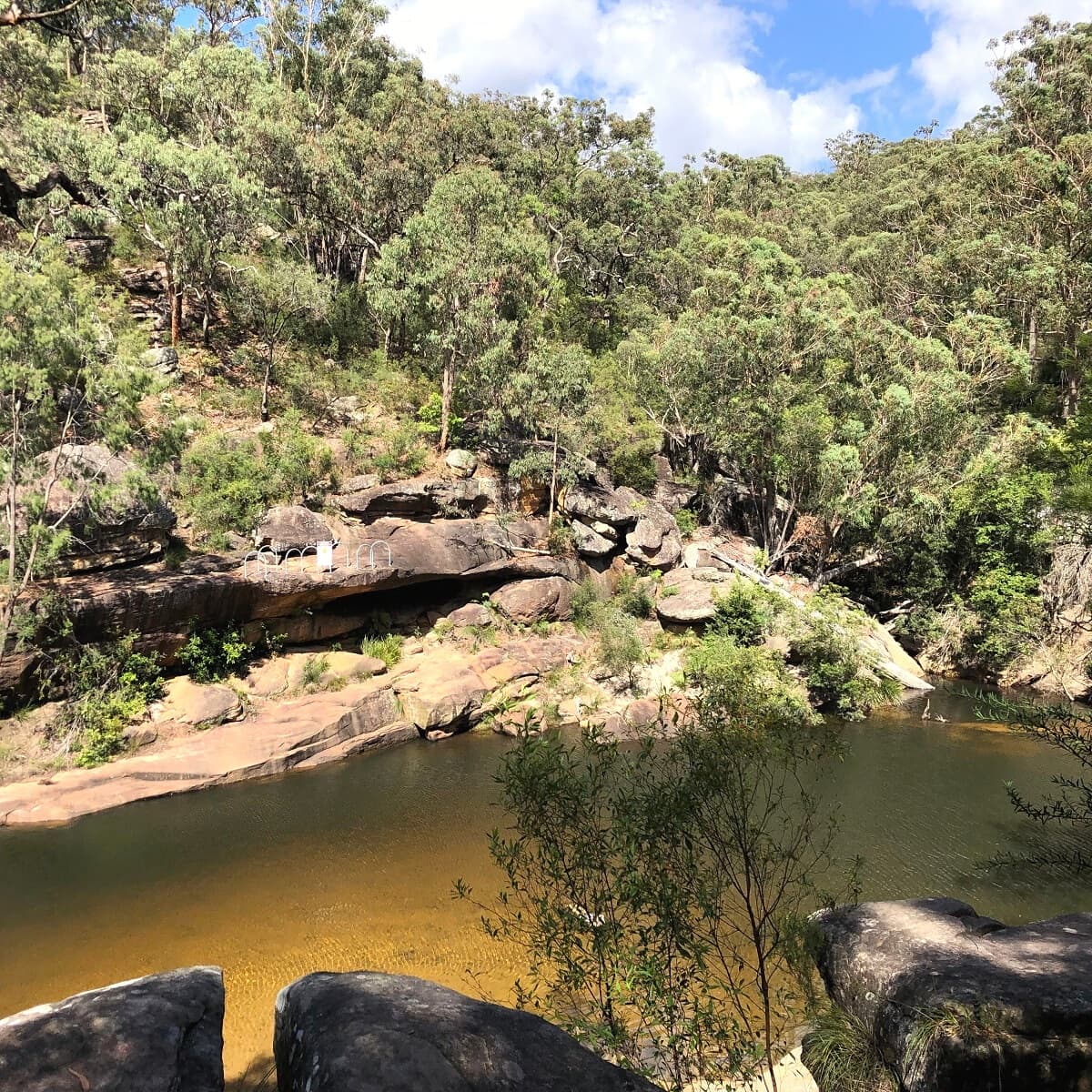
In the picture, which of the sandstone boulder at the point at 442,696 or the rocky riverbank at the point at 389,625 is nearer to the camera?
the rocky riverbank at the point at 389,625

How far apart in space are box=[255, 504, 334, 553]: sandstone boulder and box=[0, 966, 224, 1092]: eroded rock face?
16.7m

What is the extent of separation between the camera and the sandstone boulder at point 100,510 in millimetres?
15766

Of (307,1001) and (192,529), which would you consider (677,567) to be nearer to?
(192,529)

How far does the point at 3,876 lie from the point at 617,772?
483 inches

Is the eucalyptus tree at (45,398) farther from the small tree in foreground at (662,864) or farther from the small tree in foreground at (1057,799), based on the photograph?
the small tree in foreground at (1057,799)

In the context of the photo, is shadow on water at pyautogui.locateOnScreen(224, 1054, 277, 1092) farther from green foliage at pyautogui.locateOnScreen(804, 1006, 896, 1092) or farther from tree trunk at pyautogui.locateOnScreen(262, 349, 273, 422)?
tree trunk at pyautogui.locateOnScreen(262, 349, 273, 422)

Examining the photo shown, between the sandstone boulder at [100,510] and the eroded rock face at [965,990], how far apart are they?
16942 mm

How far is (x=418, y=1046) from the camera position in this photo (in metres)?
3.63

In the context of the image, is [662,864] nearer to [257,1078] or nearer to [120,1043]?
[120,1043]

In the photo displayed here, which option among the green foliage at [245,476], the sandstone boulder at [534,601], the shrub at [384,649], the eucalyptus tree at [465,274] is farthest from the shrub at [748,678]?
the green foliage at [245,476]

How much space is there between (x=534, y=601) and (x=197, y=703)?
10990 millimetres

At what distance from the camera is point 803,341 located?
26234mm

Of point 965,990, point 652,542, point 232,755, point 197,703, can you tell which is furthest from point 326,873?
point 652,542

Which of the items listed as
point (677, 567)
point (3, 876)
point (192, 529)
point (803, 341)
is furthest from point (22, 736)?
point (803, 341)
